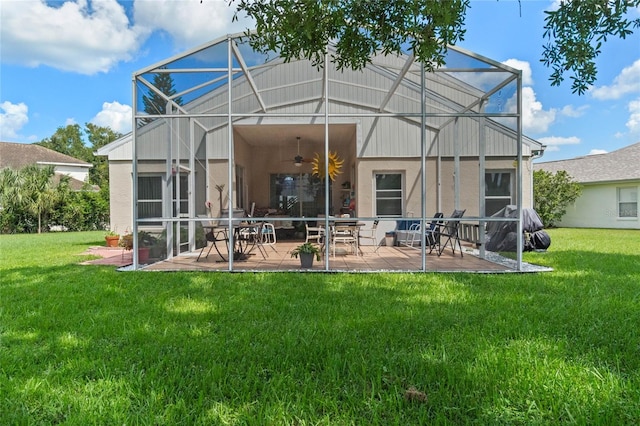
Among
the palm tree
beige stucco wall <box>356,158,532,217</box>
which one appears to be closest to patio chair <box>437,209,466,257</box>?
beige stucco wall <box>356,158,532,217</box>

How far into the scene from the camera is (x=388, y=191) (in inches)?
399

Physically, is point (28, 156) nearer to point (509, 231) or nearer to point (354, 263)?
point (354, 263)

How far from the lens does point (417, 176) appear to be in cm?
993

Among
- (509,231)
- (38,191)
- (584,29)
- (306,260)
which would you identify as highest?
(584,29)

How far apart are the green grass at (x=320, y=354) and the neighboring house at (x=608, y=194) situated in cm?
1535

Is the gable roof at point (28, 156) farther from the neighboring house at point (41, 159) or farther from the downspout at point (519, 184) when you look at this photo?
the downspout at point (519, 184)

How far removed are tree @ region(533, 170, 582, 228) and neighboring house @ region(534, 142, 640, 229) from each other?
861mm

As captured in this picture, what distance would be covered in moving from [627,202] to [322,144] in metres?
14.3

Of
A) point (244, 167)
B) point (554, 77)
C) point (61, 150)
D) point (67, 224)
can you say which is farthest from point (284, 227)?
point (61, 150)

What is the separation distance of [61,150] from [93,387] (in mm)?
46679

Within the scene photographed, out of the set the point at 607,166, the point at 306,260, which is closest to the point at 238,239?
the point at 306,260

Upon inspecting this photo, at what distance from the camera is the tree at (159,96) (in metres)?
6.41

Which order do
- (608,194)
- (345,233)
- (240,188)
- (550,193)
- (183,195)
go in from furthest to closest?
1. (550,193)
2. (608,194)
3. (240,188)
4. (183,195)
5. (345,233)

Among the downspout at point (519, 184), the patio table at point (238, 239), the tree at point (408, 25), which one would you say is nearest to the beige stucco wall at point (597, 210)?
the downspout at point (519, 184)
